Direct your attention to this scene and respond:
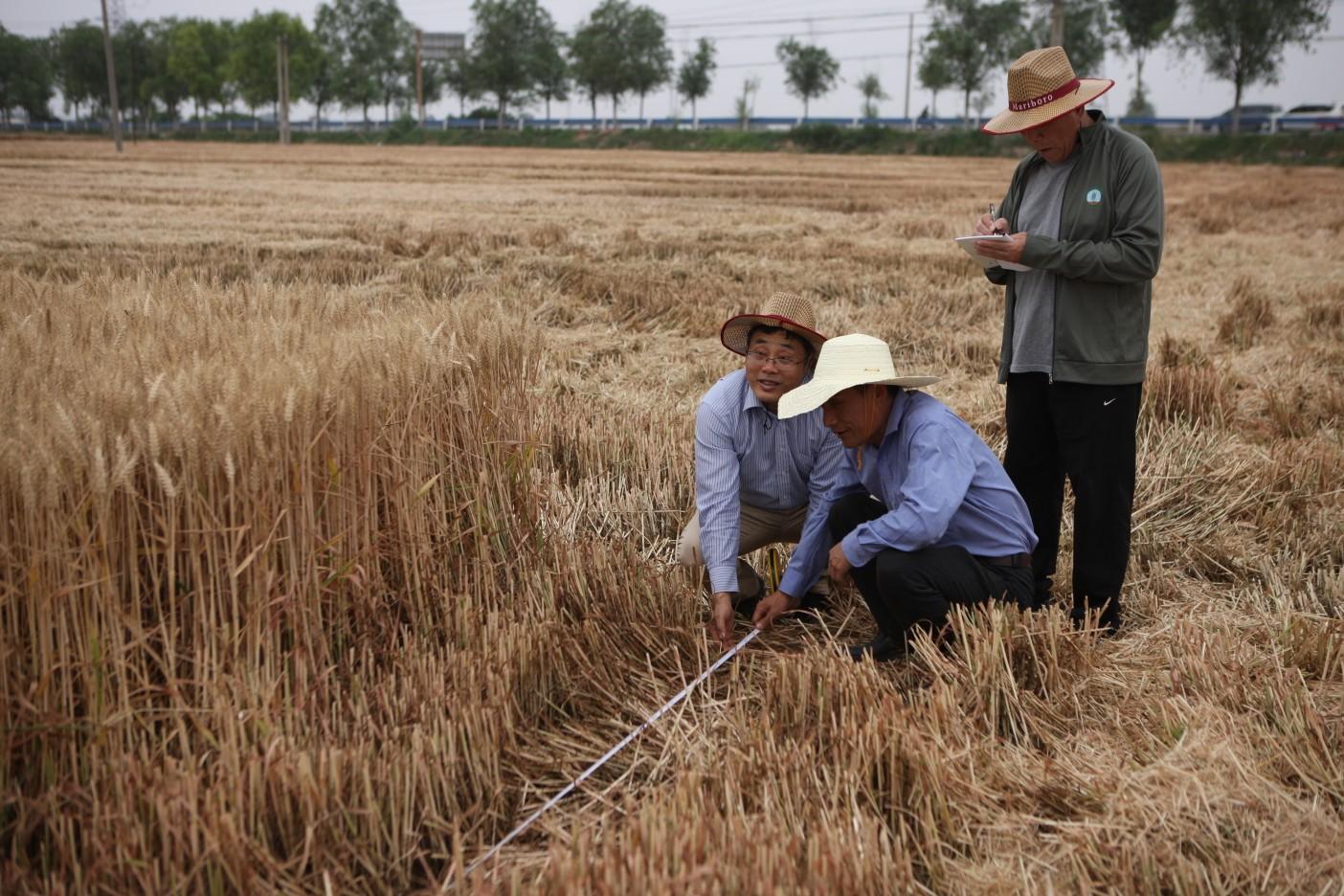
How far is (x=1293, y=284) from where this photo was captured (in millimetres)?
10688

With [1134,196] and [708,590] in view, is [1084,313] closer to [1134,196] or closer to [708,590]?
[1134,196]

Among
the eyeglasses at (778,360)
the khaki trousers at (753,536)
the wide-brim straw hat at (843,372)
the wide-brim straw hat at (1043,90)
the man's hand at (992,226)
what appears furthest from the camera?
the khaki trousers at (753,536)

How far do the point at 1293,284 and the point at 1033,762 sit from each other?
390 inches

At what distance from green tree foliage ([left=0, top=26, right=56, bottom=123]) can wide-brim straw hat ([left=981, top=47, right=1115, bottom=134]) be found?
74.7 meters

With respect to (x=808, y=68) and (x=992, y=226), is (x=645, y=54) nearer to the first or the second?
(x=808, y=68)

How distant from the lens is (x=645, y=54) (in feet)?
287

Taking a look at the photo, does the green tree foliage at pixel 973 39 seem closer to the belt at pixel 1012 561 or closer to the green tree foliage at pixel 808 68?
the green tree foliage at pixel 808 68

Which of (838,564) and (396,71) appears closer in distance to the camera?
(838,564)

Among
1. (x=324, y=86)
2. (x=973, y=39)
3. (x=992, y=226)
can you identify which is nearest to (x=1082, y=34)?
(x=973, y=39)

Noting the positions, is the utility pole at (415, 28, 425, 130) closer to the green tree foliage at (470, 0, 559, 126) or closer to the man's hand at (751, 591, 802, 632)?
the green tree foliage at (470, 0, 559, 126)

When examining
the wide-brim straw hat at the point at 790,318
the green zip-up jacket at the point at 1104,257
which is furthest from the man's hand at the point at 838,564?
the green zip-up jacket at the point at 1104,257

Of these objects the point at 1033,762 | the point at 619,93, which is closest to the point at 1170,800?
the point at 1033,762

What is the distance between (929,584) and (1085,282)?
3.94ft

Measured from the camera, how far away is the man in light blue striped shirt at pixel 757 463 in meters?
3.51
